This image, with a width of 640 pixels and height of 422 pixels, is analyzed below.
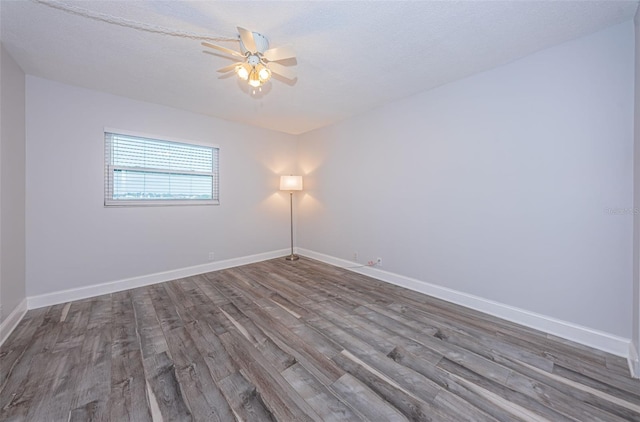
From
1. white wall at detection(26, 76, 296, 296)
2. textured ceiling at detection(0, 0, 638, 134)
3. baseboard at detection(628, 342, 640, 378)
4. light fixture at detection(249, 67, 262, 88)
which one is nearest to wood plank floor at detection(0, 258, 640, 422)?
baseboard at detection(628, 342, 640, 378)

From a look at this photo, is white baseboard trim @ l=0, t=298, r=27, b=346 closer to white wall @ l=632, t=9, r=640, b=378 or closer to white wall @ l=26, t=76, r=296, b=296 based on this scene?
white wall @ l=26, t=76, r=296, b=296

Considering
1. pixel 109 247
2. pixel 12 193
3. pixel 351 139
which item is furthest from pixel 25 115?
pixel 351 139

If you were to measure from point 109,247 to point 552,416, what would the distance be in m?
4.19

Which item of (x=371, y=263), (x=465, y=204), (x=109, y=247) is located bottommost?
(x=371, y=263)

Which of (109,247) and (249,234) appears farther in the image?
(249,234)

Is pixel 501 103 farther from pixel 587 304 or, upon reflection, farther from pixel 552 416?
pixel 552 416

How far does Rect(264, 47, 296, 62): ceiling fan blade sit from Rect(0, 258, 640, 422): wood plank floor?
7.26 feet

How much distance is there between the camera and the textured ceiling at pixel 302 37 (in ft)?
5.26

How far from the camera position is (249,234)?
13.6 feet

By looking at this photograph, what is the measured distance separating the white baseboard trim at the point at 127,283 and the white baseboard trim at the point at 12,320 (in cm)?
13

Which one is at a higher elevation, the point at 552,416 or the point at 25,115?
the point at 25,115

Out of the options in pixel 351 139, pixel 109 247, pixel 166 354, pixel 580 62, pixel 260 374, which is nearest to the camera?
pixel 260 374

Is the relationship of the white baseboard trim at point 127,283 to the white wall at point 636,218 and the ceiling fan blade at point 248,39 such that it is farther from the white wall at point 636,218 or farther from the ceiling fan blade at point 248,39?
the white wall at point 636,218

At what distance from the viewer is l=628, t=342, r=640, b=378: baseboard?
5.07 feet
